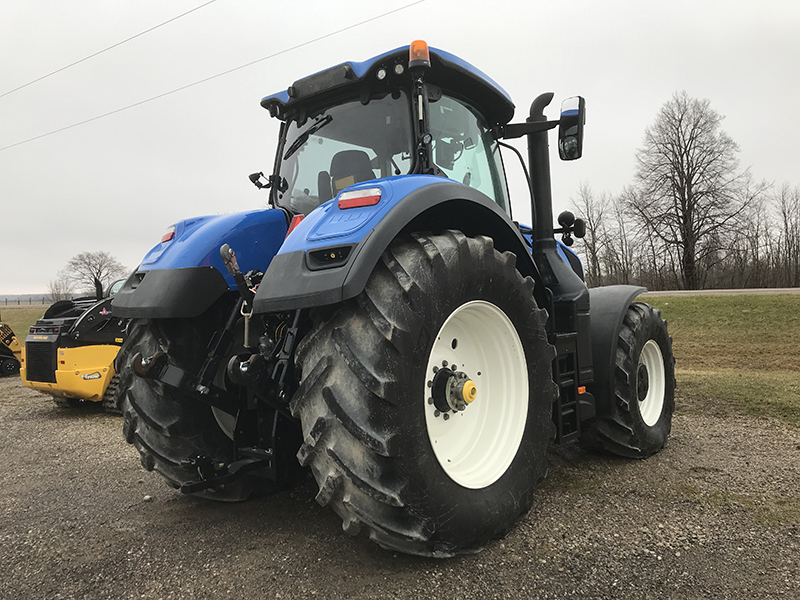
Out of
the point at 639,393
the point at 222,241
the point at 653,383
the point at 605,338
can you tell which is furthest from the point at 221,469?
the point at 653,383

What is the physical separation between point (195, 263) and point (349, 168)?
1.01 metres

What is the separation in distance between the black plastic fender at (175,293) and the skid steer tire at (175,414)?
18 cm

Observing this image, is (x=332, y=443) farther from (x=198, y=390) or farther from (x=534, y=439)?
(x=534, y=439)

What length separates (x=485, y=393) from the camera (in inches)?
111

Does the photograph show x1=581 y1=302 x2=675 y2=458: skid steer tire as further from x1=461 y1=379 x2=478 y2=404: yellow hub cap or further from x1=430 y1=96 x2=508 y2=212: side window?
x1=461 y1=379 x2=478 y2=404: yellow hub cap

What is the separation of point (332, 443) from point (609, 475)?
2.33 m

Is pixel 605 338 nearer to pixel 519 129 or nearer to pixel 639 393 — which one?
pixel 639 393

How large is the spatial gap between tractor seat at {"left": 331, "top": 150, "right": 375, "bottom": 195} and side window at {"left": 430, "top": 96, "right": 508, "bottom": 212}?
389 mm

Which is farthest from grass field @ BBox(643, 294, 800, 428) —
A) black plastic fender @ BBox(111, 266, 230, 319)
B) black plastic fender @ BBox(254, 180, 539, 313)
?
black plastic fender @ BBox(111, 266, 230, 319)

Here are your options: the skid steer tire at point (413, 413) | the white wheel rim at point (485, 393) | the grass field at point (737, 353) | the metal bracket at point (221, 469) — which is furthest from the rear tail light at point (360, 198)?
the grass field at point (737, 353)

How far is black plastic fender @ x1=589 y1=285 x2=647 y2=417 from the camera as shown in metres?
3.74

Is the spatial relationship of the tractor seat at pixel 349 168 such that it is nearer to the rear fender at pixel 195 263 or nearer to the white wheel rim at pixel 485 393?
the rear fender at pixel 195 263

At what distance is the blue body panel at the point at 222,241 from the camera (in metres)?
2.79

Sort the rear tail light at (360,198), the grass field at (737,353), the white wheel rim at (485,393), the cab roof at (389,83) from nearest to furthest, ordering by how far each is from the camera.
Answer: the rear tail light at (360,198) < the white wheel rim at (485,393) < the cab roof at (389,83) < the grass field at (737,353)
